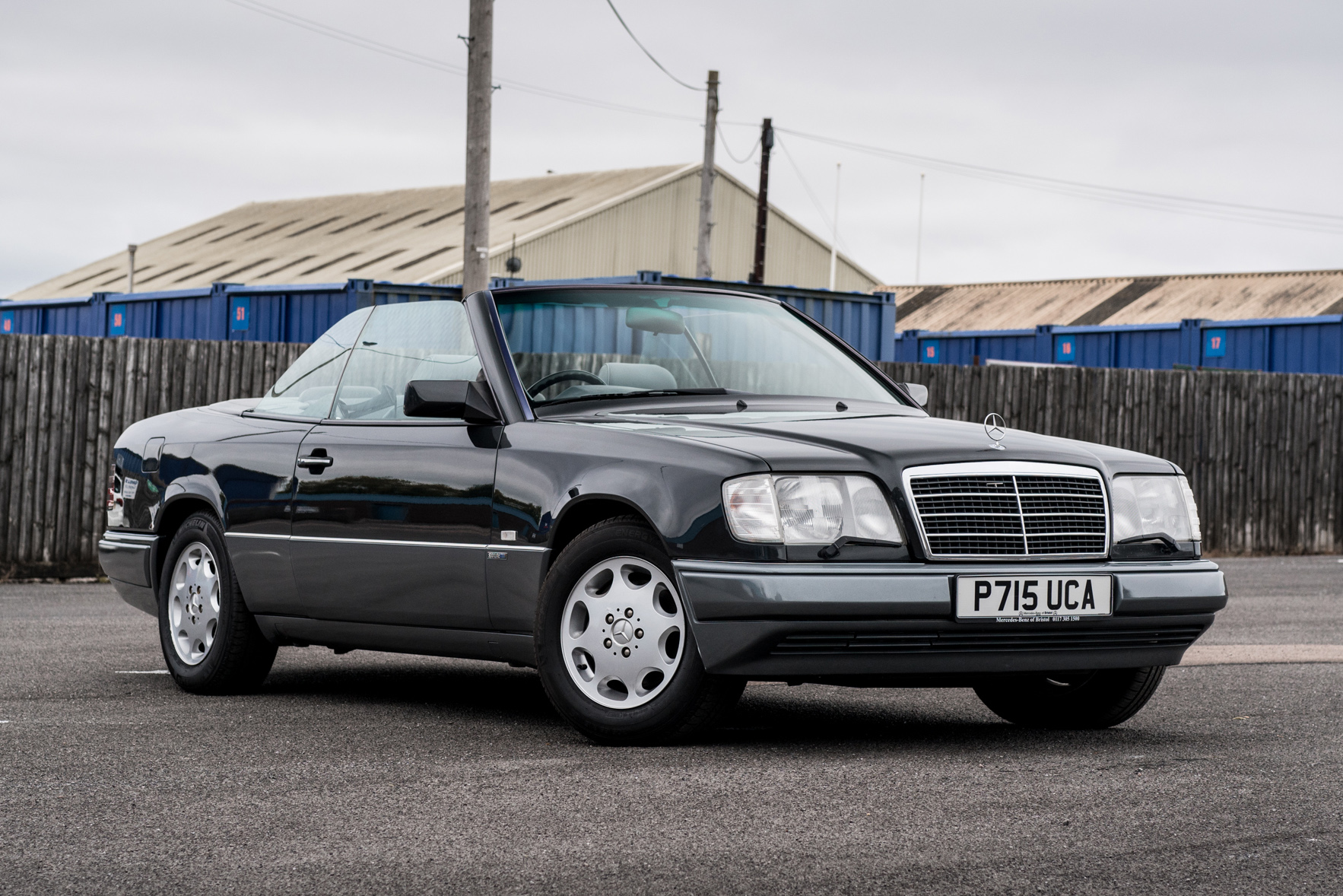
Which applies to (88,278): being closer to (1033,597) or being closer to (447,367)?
(447,367)

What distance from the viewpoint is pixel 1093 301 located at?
42250 millimetres

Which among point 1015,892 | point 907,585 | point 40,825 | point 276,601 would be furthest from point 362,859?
point 276,601

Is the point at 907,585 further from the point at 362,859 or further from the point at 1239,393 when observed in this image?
the point at 1239,393

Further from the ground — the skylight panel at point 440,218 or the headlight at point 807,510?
the skylight panel at point 440,218

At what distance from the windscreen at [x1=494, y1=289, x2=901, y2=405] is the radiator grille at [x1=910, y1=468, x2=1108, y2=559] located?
1316mm

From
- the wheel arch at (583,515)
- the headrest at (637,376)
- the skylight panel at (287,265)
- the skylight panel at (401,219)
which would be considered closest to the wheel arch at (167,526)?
the headrest at (637,376)

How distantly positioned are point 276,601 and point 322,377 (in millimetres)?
960

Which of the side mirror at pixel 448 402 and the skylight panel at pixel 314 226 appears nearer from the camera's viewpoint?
the side mirror at pixel 448 402

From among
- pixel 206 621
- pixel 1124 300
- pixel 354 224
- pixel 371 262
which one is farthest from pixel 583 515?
pixel 354 224

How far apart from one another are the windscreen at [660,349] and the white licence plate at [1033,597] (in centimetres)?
154

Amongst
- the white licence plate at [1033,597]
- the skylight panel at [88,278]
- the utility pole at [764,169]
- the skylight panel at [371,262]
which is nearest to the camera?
the white licence plate at [1033,597]

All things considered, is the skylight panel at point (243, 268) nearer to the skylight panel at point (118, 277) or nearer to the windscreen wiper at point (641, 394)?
the skylight panel at point (118, 277)

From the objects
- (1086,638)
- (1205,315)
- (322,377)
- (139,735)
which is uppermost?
(1205,315)

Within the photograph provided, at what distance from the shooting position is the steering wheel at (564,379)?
6.42m
